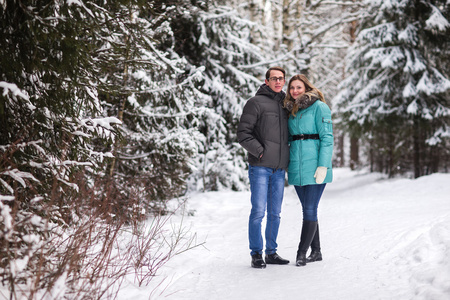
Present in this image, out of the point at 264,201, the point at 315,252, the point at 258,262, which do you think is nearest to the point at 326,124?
the point at 264,201

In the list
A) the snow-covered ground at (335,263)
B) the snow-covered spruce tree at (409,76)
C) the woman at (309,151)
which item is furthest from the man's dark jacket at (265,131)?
the snow-covered spruce tree at (409,76)

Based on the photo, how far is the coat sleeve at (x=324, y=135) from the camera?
3.96 m

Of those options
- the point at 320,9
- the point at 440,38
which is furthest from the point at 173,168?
the point at 320,9

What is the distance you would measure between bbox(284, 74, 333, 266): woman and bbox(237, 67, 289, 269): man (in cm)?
14

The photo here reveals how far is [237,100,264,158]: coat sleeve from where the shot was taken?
3988mm

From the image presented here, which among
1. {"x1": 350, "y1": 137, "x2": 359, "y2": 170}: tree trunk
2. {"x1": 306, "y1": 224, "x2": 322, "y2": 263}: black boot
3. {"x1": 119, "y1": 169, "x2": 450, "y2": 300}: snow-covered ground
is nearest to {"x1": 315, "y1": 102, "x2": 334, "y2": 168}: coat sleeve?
{"x1": 306, "y1": 224, "x2": 322, "y2": 263}: black boot

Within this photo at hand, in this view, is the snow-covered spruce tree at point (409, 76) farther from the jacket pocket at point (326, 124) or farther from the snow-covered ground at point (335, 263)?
the jacket pocket at point (326, 124)

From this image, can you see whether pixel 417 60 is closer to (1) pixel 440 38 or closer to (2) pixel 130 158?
(1) pixel 440 38

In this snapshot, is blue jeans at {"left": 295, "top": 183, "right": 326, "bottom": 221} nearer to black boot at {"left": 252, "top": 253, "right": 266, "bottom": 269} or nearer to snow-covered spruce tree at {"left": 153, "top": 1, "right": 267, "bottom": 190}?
black boot at {"left": 252, "top": 253, "right": 266, "bottom": 269}

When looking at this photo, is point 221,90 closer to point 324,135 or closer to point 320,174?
point 324,135

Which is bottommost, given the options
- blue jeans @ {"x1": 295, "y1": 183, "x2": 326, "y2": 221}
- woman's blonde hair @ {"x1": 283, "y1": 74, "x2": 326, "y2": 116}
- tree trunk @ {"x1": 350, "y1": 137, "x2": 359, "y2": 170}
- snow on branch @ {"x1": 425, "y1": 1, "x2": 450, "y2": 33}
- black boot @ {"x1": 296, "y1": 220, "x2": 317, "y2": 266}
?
tree trunk @ {"x1": 350, "y1": 137, "x2": 359, "y2": 170}

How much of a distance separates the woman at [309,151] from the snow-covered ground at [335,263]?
41cm

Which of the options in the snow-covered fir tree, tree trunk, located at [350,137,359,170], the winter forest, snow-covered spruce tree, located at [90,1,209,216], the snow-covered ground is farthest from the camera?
tree trunk, located at [350,137,359,170]

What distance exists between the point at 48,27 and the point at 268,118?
2.37m
